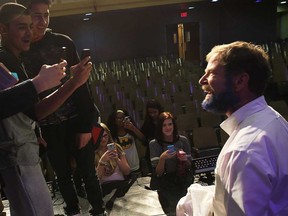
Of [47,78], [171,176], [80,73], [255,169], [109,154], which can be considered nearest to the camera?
[255,169]

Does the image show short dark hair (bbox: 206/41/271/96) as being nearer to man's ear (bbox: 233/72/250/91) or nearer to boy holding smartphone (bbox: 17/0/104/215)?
man's ear (bbox: 233/72/250/91)

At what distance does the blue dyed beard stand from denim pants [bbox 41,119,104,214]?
0.74 metres

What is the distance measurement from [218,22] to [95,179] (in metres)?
8.80

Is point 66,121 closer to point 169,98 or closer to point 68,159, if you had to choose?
point 68,159

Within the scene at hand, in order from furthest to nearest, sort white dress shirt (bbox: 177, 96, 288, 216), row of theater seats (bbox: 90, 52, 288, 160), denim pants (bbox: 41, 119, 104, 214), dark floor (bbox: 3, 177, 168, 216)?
row of theater seats (bbox: 90, 52, 288, 160) < dark floor (bbox: 3, 177, 168, 216) < denim pants (bbox: 41, 119, 104, 214) < white dress shirt (bbox: 177, 96, 288, 216)

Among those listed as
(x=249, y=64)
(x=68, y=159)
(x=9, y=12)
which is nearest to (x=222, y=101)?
(x=249, y=64)

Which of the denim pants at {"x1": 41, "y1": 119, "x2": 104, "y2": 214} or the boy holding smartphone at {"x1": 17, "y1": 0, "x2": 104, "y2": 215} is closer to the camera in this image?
the boy holding smartphone at {"x1": 17, "y1": 0, "x2": 104, "y2": 215}

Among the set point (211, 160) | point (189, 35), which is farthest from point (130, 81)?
point (189, 35)

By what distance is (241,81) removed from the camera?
3.50ft

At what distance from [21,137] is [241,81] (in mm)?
765

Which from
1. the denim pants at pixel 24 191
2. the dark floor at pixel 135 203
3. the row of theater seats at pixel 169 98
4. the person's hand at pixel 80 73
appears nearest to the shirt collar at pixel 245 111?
the person's hand at pixel 80 73

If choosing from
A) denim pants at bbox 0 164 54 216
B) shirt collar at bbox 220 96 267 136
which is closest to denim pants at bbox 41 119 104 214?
denim pants at bbox 0 164 54 216

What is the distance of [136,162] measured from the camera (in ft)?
10.0

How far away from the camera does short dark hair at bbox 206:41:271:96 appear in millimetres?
1053
